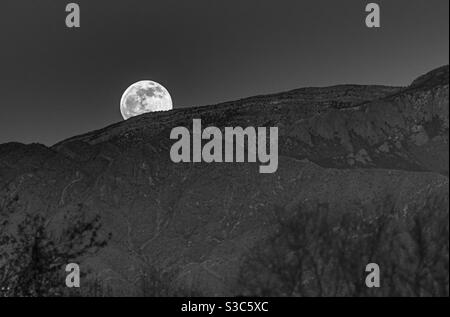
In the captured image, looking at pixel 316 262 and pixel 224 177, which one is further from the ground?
pixel 224 177

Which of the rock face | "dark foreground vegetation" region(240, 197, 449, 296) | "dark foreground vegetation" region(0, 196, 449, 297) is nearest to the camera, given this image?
"dark foreground vegetation" region(0, 196, 449, 297)

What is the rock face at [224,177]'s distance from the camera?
73.9 m

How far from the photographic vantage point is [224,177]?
299 feet

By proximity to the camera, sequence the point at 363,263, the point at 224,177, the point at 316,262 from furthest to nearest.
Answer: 1. the point at 224,177
2. the point at 316,262
3. the point at 363,263

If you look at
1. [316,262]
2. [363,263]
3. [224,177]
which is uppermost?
[224,177]

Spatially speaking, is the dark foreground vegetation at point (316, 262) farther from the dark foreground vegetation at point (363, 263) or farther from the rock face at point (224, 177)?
the rock face at point (224, 177)

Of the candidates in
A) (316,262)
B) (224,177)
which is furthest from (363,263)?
(224,177)

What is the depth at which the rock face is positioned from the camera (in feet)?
242

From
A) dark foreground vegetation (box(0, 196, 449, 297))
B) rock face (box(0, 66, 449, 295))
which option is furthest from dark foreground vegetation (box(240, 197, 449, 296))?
rock face (box(0, 66, 449, 295))

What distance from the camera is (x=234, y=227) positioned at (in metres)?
79.9

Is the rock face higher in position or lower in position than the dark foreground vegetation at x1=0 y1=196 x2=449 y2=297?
higher

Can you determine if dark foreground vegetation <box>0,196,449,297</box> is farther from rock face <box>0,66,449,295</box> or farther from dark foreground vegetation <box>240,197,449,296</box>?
rock face <box>0,66,449,295</box>

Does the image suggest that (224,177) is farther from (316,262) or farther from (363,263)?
(363,263)
